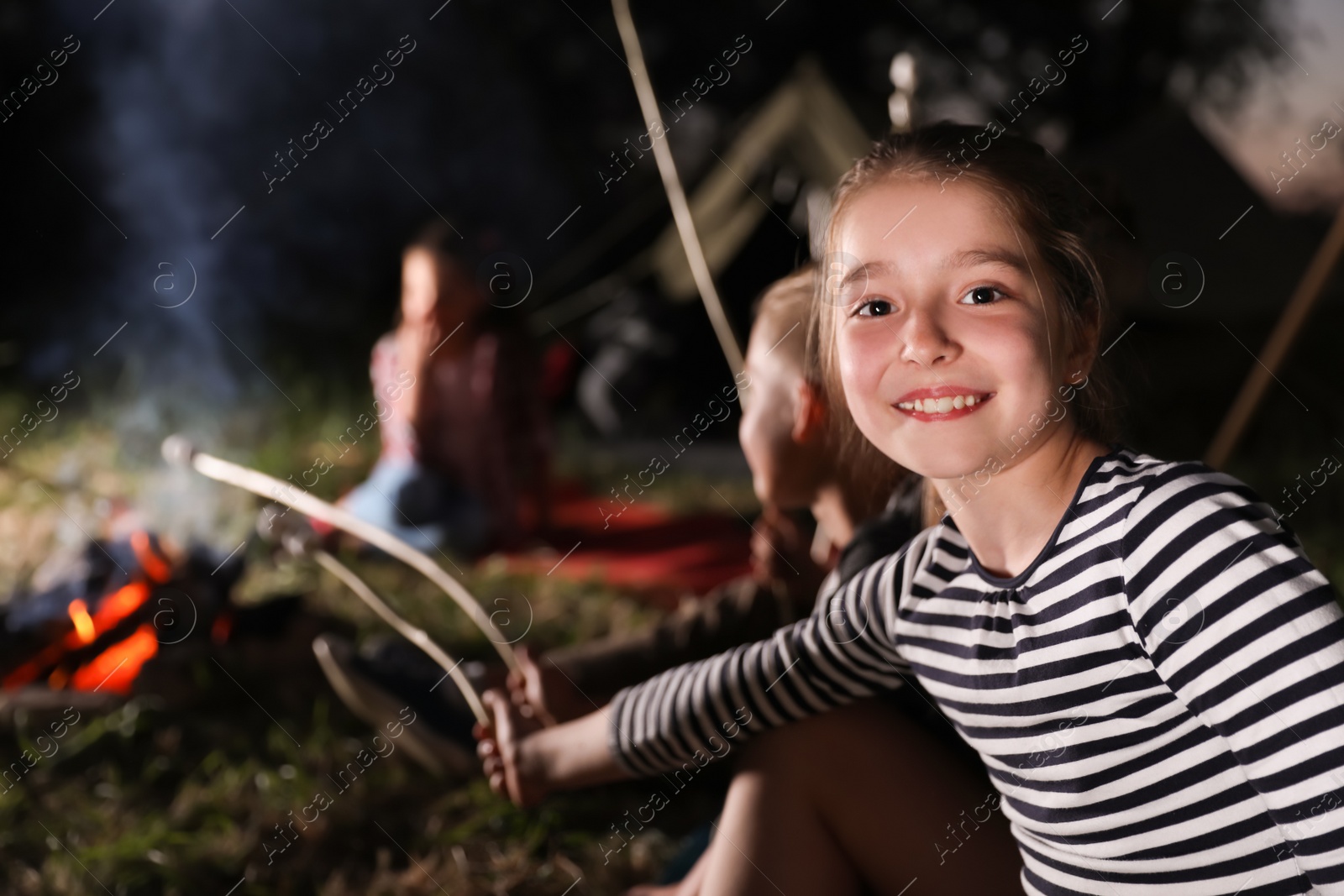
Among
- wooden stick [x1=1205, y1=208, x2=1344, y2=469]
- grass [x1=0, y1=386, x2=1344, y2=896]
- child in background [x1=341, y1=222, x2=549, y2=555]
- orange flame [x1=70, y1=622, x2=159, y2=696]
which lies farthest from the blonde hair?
child in background [x1=341, y1=222, x2=549, y2=555]

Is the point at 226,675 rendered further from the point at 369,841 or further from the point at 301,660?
the point at 369,841

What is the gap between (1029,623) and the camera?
774 millimetres

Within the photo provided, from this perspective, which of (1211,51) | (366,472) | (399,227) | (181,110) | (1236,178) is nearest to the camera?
(366,472)

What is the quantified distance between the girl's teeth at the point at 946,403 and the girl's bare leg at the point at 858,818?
0.32m

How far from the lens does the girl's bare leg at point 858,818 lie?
92cm

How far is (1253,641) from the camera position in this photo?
0.63m

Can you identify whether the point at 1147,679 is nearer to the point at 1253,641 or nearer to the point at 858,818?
the point at 1253,641

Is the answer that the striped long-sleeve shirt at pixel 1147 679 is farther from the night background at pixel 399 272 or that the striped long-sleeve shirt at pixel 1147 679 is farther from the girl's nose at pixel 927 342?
the night background at pixel 399 272

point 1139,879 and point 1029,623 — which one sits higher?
point 1029,623

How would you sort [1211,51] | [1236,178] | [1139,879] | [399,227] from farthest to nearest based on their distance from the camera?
[399,227] → [1211,51] → [1236,178] → [1139,879]

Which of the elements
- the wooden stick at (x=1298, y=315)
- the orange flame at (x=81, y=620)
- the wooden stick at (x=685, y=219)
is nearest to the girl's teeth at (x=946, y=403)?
the wooden stick at (x=685, y=219)

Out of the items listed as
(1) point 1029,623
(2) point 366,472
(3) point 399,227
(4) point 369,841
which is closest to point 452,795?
(4) point 369,841

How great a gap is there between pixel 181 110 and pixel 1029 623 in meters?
4.98

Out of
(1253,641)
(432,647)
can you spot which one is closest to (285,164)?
(432,647)
